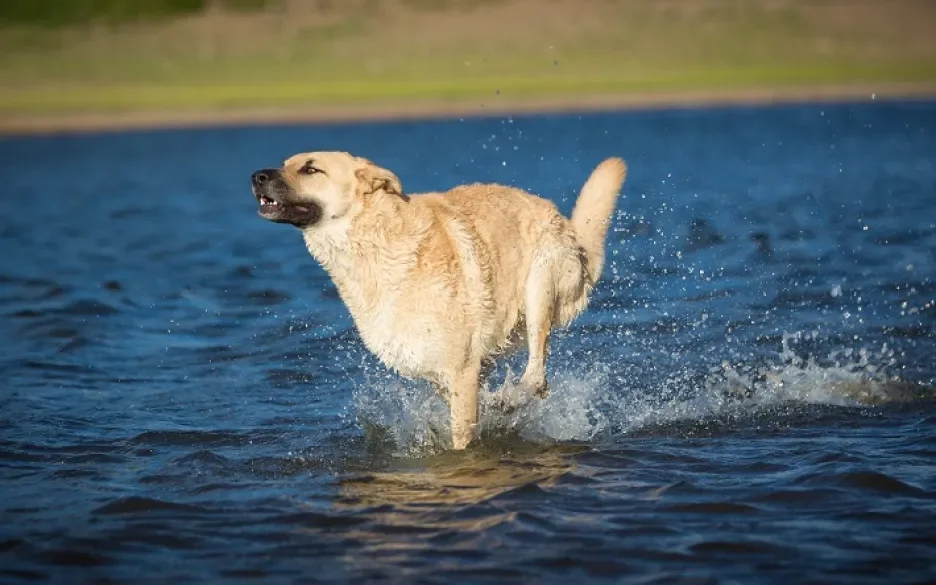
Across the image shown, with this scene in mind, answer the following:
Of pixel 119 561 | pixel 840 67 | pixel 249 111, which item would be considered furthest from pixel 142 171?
pixel 840 67

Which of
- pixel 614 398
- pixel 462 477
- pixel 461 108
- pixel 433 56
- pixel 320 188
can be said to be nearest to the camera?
pixel 462 477

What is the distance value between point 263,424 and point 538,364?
2.15 meters

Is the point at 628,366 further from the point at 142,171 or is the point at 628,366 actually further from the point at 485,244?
the point at 142,171

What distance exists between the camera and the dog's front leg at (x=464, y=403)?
7.54 metres

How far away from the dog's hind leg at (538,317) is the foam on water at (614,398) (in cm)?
12

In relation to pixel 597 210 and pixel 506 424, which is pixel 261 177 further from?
pixel 597 210

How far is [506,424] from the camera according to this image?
807 cm

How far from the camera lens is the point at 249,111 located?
4909 cm

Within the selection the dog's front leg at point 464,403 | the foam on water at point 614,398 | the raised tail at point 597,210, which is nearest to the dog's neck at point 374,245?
the dog's front leg at point 464,403

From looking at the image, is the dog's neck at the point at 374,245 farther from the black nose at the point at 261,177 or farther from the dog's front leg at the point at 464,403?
the dog's front leg at the point at 464,403

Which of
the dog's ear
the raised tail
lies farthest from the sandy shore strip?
the dog's ear

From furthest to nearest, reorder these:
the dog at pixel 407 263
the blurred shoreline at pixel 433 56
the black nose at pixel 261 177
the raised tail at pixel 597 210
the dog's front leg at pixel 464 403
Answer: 1. the blurred shoreline at pixel 433 56
2. the raised tail at pixel 597 210
3. the dog's front leg at pixel 464 403
4. the dog at pixel 407 263
5. the black nose at pixel 261 177

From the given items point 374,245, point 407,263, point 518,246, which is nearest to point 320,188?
point 374,245

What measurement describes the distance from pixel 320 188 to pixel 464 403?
1.63 metres
